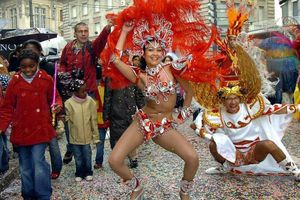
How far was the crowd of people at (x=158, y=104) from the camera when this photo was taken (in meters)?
3.55

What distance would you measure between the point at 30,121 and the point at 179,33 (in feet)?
5.21

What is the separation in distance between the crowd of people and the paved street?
0.50 ft

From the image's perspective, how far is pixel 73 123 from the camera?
4.65 m

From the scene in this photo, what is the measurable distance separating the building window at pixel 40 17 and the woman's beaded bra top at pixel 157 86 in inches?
1831

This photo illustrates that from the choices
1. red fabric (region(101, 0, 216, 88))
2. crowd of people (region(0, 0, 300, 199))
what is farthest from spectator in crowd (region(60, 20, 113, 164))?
red fabric (region(101, 0, 216, 88))

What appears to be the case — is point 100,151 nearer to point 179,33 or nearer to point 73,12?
point 179,33

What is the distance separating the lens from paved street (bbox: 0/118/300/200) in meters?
4.00

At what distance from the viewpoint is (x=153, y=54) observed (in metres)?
3.61

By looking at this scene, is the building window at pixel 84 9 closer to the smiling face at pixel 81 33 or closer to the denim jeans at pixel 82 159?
the smiling face at pixel 81 33

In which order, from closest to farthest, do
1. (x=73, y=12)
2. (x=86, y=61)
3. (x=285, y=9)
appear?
(x=86, y=61), (x=285, y=9), (x=73, y=12)

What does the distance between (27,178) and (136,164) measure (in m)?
1.75

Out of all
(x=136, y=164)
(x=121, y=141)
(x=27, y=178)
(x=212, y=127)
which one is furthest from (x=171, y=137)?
(x=136, y=164)

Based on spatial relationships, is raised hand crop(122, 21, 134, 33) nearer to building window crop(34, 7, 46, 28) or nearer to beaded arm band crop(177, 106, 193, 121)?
beaded arm band crop(177, 106, 193, 121)

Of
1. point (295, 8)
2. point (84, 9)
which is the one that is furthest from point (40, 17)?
point (295, 8)
